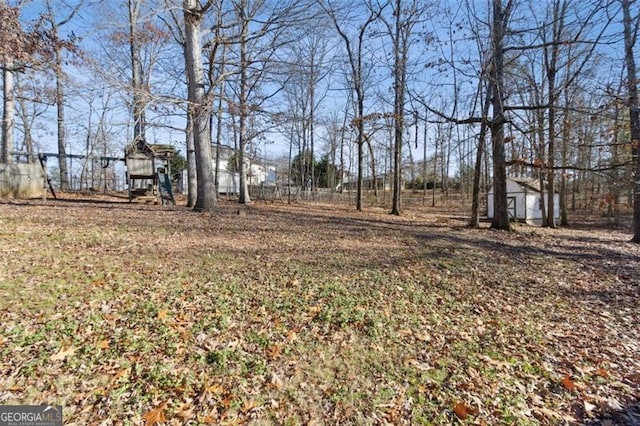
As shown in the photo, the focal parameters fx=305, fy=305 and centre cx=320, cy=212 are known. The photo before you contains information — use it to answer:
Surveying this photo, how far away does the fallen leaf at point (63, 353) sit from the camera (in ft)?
7.99

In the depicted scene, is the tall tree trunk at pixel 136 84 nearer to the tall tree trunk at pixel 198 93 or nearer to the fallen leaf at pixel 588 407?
the tall tree trunk at pixel 198 93

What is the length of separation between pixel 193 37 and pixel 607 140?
53.9ft

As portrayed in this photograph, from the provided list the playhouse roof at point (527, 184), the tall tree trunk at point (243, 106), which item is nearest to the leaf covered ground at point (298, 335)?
the tall tree trunk at point (243, 106)

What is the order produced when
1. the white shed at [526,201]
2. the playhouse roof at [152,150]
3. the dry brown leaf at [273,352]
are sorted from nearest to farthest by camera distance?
1. the dry brown leaf at [273,352]
2. the playhouse roof at [152,150]
3. the white shed at [526,201]

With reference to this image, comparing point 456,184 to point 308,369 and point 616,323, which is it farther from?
point 308,369

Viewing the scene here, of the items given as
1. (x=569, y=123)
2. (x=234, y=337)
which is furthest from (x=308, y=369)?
(x=569, y=123)

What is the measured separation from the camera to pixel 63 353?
8.16 ft

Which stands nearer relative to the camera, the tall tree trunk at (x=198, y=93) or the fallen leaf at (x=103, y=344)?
the fallen leaf at (x=103, y=344)

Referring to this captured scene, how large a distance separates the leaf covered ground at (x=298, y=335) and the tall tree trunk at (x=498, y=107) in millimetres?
4497

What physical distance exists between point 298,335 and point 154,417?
1.41 metres

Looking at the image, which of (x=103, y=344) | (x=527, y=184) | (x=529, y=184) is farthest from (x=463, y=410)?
(x=529, y=184)

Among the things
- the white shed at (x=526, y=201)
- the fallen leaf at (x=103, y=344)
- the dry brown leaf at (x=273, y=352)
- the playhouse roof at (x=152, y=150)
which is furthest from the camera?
the white shed at (x=526, y=201)

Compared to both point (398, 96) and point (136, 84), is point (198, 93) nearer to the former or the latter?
point (136, 84)

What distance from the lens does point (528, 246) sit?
7.81m
